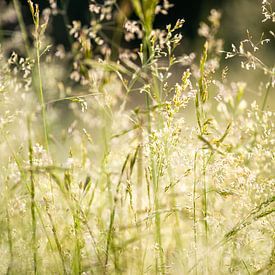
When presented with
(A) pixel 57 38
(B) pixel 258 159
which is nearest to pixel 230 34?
(A) pixel 57 38

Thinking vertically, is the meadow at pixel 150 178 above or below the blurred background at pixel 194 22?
below

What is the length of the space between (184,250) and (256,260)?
170 millimetres

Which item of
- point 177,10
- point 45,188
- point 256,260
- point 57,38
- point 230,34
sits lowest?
point 256,260

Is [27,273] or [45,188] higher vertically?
[45,188]

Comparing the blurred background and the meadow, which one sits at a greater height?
the blurred background

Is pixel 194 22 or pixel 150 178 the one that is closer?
pixel 150 178

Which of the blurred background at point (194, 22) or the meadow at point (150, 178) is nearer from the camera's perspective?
the meadow at point (150, 178)

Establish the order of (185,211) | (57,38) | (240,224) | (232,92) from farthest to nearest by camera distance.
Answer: (57,38) → (185,211) → (232,92) → (240,224)

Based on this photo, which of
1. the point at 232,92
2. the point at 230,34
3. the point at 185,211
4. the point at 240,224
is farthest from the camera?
the point at 230,34

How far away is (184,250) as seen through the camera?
1.57m

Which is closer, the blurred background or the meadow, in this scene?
the meadow

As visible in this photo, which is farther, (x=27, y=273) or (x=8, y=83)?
(x=8, y=83)

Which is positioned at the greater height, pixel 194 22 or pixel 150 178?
pixel 194 22

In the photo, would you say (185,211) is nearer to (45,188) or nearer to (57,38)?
(45,188)
